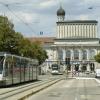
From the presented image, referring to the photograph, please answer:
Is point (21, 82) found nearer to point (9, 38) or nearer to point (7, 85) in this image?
point (7, 85)

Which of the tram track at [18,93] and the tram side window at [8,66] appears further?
the tram side window at [8,66]

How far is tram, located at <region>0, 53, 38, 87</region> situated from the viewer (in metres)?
38.0

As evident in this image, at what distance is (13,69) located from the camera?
41031 mm

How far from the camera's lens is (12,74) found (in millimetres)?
40281

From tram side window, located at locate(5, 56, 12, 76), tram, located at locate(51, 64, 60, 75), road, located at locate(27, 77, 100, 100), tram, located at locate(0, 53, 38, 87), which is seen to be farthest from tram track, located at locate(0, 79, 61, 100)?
tram, located at locate(51, 64, 60, 75)

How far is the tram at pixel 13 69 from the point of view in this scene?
3795 centimetres

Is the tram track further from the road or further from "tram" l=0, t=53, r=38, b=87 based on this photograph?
"tram" l=0, t=53, r=38, b=87

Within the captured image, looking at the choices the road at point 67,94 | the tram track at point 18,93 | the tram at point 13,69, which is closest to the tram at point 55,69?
the tram at point 13,69

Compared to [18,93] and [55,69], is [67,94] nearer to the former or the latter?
[18,93]

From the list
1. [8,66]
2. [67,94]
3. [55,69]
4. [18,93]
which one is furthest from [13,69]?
[55,69]

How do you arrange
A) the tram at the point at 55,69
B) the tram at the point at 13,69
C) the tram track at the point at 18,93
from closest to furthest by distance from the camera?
the tram track at the point at 18,93 → the tram at the point at 13,69 → the tram at the point at 55,69

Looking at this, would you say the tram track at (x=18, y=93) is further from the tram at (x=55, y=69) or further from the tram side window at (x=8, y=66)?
the tram at (x=55, y=69)

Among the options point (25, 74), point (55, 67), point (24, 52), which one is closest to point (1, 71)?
point (25, 74)

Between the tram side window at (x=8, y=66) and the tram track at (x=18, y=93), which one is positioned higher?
the tram side window at (x=8, y=66)
